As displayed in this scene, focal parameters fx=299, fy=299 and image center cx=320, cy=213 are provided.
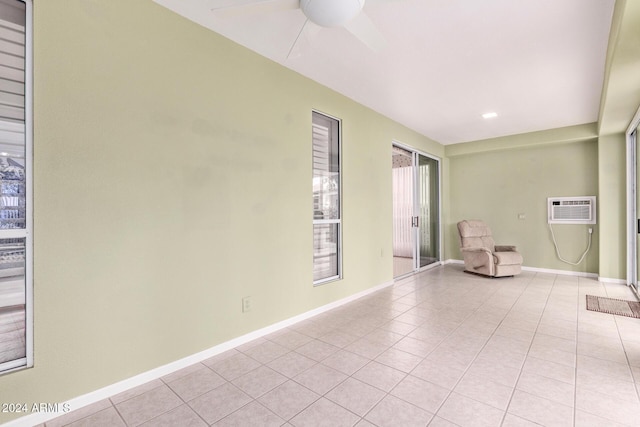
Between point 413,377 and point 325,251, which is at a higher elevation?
point 325,251

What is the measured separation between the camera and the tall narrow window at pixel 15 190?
1.68 m

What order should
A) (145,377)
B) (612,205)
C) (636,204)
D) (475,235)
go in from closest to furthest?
(145,377) < (636,204) < (612,205) < (475,235)

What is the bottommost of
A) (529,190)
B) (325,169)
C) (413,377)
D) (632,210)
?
(413,377)

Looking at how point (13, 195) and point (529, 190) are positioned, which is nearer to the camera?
point (13, 195)

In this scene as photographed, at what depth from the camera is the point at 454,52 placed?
282 cm

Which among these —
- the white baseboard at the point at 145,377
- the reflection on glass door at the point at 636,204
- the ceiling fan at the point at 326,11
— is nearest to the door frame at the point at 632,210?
the reflection on glass door at the point at 636,204

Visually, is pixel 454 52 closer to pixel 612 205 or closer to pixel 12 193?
A: pixel 12 193

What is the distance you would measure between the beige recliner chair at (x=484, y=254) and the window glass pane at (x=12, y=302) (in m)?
5.81

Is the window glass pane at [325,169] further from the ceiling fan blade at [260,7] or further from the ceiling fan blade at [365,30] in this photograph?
the ceiling fan blade at [260,7]

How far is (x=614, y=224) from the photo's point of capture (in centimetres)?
483

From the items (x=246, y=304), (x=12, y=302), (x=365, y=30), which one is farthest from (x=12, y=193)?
(x=365, y=30)

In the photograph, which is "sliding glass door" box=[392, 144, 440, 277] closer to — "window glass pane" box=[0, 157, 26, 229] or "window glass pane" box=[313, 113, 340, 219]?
"window glass pane" box=[313, 113, 340, 219]

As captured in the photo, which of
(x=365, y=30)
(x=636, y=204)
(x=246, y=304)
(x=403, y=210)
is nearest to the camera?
(x=365, y=30)

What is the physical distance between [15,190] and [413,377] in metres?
2.78
